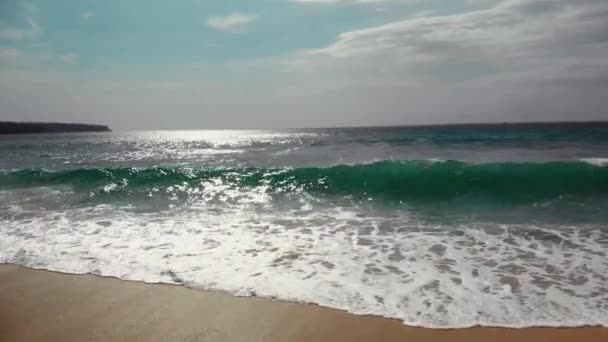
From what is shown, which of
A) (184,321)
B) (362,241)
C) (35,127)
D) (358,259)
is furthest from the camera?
(35,127)

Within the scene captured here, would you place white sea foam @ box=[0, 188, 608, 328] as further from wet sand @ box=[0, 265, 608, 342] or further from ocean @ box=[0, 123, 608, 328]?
wet sand @ box=[0, 265, 608, 342]

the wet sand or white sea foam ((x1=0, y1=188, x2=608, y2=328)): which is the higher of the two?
white sea foam ((x1=0, y1=188, x2=608, y2=328))

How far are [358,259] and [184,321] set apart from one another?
7.87 ft

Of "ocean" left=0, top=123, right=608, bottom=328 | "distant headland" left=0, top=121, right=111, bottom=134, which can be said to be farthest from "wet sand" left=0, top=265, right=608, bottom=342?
"distant headland" left=0, top=121, right=111, bottom=134

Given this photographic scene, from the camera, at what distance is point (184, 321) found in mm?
Result: 3441

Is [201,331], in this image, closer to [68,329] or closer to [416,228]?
[68,329]

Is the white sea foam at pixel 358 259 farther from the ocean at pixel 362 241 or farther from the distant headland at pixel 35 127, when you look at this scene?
the distant headland at pixel 35 127

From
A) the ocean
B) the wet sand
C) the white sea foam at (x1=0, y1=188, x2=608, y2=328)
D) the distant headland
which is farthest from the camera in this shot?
the distant headland

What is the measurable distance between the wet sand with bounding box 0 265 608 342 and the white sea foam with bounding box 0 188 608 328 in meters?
0.18

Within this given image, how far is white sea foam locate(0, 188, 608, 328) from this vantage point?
3.71 m

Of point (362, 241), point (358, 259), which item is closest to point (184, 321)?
point (358, 259)

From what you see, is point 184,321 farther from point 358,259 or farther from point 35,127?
point 35,127

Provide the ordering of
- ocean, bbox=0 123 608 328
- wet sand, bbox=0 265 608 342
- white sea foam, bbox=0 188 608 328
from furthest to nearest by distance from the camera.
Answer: ocean, bbox=0 123 608 328 → white sea foam, bbox=0 188 608 328 → wet sand, bbox=0 265 608 342

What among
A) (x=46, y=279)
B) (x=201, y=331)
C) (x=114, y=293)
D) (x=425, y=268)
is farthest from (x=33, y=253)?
(x=425, y=268)
